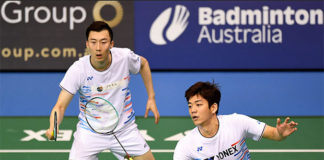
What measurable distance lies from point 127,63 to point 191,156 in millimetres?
1394

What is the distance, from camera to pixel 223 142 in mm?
5496

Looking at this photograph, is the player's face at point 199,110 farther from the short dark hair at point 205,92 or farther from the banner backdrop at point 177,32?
the banner backdrop at point 177,32

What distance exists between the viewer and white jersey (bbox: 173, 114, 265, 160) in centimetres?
544

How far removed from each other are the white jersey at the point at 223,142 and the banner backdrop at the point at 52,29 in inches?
271

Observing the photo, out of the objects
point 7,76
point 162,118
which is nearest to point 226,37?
point 162,118

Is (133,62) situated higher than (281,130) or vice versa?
(133,62)

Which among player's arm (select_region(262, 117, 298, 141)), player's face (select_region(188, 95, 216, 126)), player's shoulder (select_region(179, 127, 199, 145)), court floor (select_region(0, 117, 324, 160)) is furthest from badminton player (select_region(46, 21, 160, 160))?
court floor (select_region(0, 117, 324, 160))

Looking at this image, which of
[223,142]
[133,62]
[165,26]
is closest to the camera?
[223,142]

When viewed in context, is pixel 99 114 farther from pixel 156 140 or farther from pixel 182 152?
pixel 156 140

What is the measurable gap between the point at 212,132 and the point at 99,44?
1423mm

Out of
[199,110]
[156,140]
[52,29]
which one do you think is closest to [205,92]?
[199,110]

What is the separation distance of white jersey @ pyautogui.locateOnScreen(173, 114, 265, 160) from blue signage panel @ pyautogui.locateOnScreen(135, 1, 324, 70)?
669cm

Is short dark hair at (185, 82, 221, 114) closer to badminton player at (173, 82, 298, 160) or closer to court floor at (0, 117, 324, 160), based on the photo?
badminton player at (173, 82, 298, 160)

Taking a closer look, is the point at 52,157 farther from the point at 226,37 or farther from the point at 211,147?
the point at 226,37
